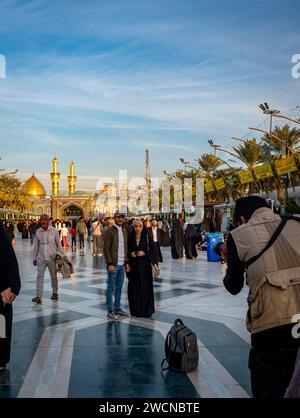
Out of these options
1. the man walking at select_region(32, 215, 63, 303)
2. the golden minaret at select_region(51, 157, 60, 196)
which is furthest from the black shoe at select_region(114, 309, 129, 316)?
the golden minaret at select_region(51, 157, 60, 196)

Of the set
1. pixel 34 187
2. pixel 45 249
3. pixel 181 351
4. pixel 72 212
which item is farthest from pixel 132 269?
pixel 34 187

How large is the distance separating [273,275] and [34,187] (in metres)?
133

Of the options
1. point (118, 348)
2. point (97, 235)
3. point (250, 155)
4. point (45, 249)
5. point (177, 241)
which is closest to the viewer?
point (118, 348)

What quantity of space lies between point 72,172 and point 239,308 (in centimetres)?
14007

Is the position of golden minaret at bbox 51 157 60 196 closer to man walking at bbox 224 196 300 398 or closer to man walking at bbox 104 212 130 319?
man walking at bbox 104 212 130 319

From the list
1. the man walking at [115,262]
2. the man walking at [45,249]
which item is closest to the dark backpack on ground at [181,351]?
the man walking at [115,262]

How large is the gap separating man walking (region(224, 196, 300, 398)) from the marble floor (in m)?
1.53

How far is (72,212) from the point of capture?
417 ft

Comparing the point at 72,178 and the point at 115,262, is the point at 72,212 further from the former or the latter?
the point at 115,262

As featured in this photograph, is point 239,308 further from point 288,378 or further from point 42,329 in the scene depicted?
point 288,378

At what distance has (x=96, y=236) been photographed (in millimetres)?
19859

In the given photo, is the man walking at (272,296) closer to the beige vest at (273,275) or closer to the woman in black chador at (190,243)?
the beige vest at (273,275)

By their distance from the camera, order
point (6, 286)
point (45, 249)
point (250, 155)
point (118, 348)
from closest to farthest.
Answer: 1. point (6, 286)
2. point (118, 348)
3. point (45, 249)
4. point (250, 155)
